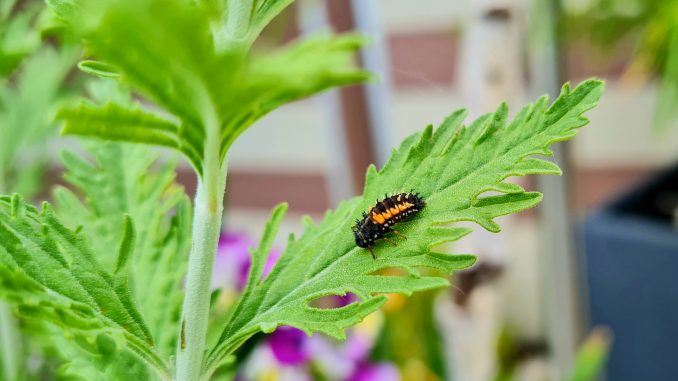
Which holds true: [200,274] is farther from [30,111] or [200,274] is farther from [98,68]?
[30,111]

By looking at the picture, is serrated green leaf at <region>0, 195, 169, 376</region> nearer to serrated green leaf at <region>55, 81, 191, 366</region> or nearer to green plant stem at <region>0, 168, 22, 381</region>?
serrated green leaf at <region>55, 81, 191, 366</region>

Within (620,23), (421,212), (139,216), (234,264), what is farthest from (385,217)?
(620,23)

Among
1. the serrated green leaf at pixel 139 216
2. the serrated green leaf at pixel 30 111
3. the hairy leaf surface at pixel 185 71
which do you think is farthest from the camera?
the serrated green leaf at pixel 30 111

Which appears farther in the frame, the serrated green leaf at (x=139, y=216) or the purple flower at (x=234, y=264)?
the purple flower at (x=234, y=264)

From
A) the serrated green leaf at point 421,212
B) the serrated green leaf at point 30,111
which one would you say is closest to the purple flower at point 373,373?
the serrated green leaf at point 30,111

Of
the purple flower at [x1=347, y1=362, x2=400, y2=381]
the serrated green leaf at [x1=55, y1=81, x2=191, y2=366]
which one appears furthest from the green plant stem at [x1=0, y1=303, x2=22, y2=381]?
the purple flower at [x1=347, y1=362, x2=400, y2=381]

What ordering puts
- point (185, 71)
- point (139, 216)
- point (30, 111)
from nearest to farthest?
point (185, 71), point (139, 216), point (30, 111)

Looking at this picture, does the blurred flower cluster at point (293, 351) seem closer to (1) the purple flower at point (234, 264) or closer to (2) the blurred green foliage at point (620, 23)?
(1) the purple flower at point (234, 264)
